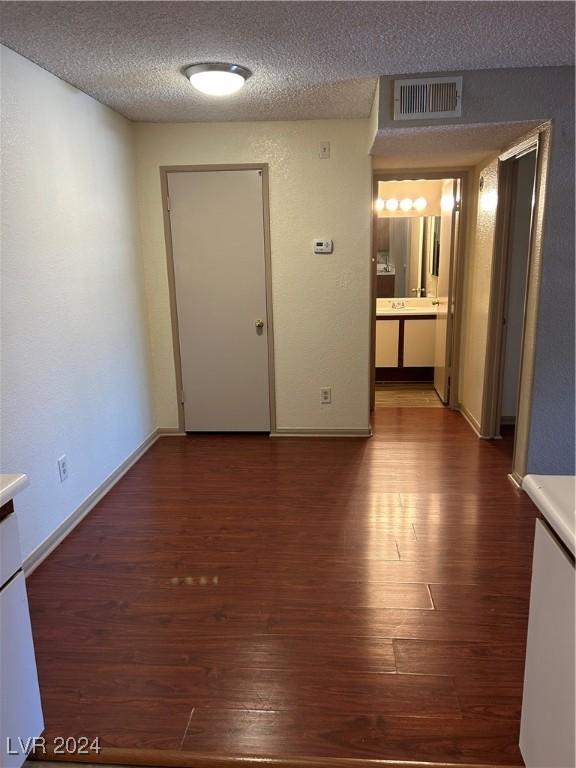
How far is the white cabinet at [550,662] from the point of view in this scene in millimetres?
1244

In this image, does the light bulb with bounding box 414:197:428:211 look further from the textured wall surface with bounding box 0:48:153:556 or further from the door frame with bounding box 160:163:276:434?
the textured wall surface with bounding box 0:48:153:556

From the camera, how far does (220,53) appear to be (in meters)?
2.70

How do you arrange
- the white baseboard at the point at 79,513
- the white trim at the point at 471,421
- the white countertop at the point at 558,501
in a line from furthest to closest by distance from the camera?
the white trim at the point at 471,421 < the white baseboard at the point at 79,513 < the white countertop at the point at 558,501

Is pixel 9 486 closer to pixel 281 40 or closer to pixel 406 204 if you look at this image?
pixel 281 40

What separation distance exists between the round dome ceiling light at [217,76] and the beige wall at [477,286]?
6.83 ft

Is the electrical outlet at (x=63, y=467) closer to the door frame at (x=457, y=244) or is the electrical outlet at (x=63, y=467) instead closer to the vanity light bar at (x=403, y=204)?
the door frame at (x=457, y=244)

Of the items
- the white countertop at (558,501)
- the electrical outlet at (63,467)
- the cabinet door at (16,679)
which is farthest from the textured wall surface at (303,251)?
the cabinet door at (16,679)

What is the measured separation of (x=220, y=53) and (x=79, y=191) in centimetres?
120

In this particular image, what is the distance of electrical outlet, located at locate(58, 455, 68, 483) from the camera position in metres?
3.03

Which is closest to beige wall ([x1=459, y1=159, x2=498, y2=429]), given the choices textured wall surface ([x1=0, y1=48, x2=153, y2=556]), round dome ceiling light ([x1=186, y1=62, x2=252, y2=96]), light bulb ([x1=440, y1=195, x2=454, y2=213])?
light bulb ([x1=440, y1=195, x2=454, y2=213])

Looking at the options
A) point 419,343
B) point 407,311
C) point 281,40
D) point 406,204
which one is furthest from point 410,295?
point 281,40

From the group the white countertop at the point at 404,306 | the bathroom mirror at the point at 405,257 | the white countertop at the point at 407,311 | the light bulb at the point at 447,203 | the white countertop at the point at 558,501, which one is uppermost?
the light bulb at the point at 447,203

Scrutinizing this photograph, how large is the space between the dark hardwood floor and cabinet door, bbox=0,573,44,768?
266 mm

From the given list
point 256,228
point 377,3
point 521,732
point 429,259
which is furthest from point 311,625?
point 429,259
